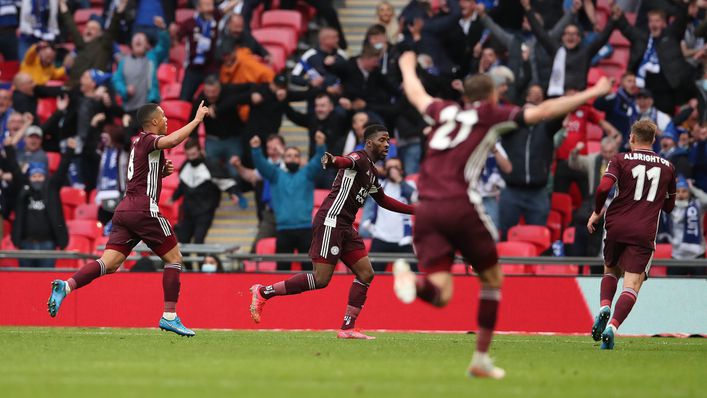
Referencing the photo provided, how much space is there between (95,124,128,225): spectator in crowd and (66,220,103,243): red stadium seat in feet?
0.45

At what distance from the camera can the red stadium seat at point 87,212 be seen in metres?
19.7

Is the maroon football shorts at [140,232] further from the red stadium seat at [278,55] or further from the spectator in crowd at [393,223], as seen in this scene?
the red stadium seat at [278,55]

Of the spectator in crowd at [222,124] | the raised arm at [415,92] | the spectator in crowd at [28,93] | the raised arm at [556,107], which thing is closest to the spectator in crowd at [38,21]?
the spectator in crowd at [28,93]

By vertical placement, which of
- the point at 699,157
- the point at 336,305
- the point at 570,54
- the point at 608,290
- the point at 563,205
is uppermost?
the point at 570,54

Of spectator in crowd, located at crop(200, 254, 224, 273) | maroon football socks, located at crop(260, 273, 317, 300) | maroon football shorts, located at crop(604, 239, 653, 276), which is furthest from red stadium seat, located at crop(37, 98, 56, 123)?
maroon football shorts, located at crop(604, 239, 653, 276)

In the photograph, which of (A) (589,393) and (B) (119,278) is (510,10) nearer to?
(B) (119,278)

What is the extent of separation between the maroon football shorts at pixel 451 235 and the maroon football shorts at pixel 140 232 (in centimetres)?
435

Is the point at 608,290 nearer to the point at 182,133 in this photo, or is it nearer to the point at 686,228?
the point at 182,133

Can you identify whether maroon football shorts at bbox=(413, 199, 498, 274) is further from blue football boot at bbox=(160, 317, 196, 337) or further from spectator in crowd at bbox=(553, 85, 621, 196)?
spectator in crowd at bbox=(553, 85, 621, 196)

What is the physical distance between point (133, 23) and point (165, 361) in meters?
13.4

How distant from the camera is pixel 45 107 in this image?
22.3 meters

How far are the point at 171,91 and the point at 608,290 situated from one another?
36.5 feet

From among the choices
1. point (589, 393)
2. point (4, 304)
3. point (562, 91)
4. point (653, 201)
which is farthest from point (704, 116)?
point (589, 393)

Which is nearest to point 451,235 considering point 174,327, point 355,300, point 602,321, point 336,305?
point 602,321
